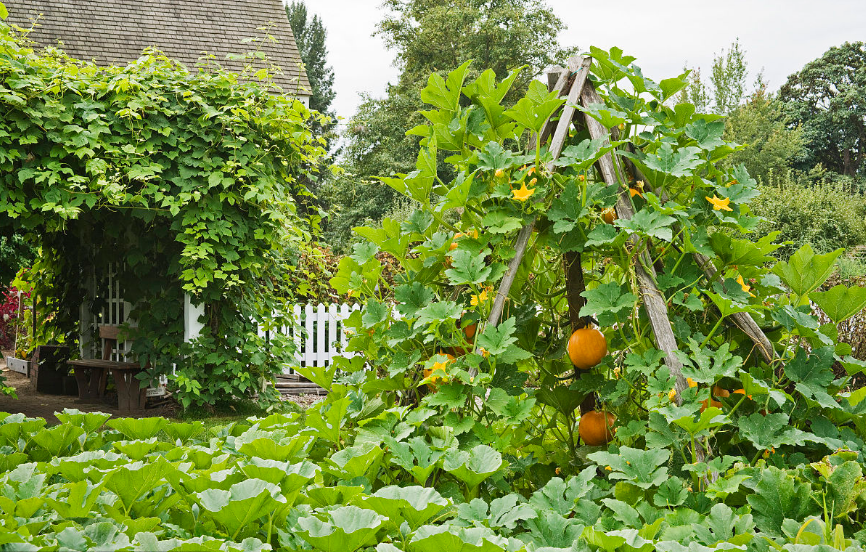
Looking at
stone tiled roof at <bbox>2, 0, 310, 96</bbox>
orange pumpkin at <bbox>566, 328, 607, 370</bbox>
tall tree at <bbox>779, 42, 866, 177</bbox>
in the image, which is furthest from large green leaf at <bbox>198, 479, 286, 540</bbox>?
tall tree at <bbox>779, 42, 866, 177</bbox>

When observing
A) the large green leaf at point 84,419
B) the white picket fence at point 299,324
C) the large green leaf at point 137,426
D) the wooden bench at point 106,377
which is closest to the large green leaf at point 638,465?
the large green leaf at point 137,426

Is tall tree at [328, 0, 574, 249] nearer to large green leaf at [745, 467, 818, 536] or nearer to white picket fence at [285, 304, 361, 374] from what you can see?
white picket fence at [285, 304, 361, 374]

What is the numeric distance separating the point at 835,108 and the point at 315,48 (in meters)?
25.1

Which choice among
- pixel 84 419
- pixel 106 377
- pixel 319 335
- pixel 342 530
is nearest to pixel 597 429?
pixel 342 530

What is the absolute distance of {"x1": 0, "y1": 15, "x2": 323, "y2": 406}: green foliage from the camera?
Result: 15.3ft

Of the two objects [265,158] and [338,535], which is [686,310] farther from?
[265,158]

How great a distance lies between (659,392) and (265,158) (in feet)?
14.2

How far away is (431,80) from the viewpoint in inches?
67.6

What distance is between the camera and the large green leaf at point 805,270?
156cm

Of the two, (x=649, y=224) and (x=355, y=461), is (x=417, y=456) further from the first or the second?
(x=649, y=224)

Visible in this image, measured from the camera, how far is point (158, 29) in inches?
429

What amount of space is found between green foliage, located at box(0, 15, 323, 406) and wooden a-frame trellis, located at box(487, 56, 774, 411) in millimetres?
3536

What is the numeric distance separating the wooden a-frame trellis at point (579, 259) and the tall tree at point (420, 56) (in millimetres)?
19591

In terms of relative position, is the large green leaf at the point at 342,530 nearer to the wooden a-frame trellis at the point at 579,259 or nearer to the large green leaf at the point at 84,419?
the wooden a-frame trellis at the point at 579,259
